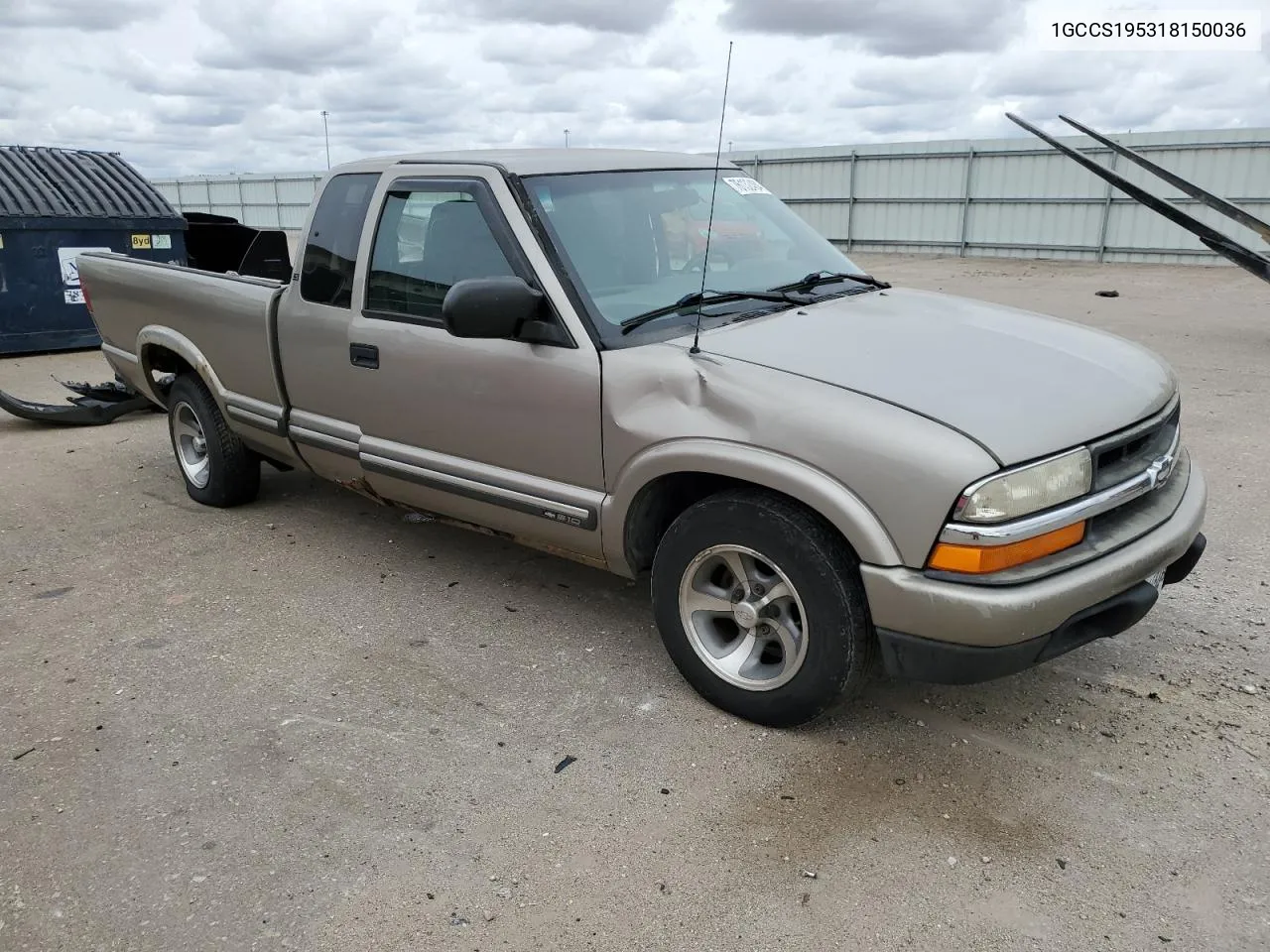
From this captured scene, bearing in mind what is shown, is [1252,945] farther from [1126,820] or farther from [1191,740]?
[1191,740]

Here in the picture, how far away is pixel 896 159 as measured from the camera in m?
24.5

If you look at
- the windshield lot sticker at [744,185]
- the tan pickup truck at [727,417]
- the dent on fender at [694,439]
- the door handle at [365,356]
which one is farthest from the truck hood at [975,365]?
the door handle at [365,356]

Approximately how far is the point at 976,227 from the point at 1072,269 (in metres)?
3.77

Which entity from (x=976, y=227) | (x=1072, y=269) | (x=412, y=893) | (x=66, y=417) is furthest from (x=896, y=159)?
(x=412, y=893)

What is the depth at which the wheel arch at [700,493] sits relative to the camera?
285cm

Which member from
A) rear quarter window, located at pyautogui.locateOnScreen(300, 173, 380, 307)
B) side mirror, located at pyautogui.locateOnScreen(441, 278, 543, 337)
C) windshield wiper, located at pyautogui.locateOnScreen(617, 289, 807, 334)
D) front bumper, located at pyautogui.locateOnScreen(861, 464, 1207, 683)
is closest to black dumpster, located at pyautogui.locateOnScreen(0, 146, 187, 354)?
rear quarter window, located at pyautogui.locateOnScreen(300, 173, 380, 307)

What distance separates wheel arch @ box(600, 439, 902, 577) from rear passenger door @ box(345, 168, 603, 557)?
0.13m

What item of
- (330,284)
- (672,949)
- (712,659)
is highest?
(330,284)

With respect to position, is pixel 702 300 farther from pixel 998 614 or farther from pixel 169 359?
pixel 169 359

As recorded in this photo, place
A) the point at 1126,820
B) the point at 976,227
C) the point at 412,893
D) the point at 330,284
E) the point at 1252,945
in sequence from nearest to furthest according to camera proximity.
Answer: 1. the point at 1252,945
2. the point at 412,893
3. the point at 1126,820
4. the point at 330,284
5. the point at 976,227

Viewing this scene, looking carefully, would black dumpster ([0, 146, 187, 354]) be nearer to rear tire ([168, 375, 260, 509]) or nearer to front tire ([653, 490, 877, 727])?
rear tire ([168, 375, 260, 509])

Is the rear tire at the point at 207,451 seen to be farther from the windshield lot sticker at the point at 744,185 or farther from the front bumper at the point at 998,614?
the front bumper at the point at 998,614

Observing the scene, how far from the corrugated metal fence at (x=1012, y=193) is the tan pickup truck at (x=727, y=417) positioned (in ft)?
52.9

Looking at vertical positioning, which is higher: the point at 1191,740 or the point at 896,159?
the point at 896,159
